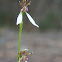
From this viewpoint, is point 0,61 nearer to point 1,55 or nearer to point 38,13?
point 1,55

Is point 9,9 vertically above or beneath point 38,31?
above

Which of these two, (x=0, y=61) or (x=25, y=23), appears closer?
(x=0, y=61)

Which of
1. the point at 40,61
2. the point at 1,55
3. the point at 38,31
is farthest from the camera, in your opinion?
the point at 38,31

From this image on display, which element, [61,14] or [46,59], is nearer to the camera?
[46,59]

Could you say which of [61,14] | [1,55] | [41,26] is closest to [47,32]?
[41,26]

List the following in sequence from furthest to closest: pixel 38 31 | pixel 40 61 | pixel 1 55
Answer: pixel 38 31, pixel 1 55, pixel 40 61

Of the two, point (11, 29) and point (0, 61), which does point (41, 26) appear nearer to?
point (11, 29)

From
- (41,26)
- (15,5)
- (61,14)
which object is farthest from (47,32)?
(15,5)

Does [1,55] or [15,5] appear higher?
[15,5]
